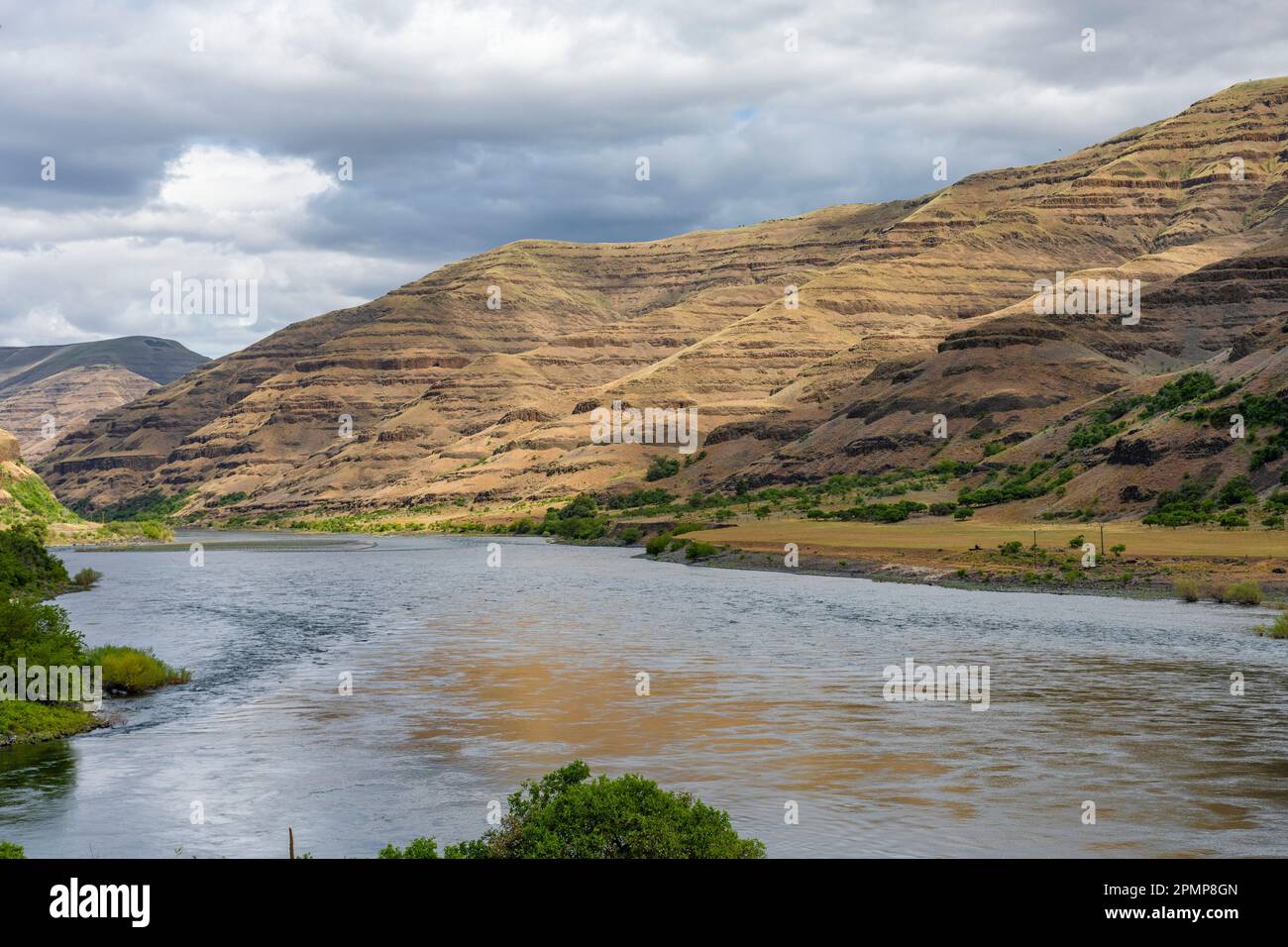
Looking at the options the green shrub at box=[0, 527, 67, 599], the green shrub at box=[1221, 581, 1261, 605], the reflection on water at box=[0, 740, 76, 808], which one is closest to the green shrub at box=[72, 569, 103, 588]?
the green shrub at box=[0, 527, 67, 599]

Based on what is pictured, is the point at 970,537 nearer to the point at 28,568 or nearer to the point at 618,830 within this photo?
the point at 28,568

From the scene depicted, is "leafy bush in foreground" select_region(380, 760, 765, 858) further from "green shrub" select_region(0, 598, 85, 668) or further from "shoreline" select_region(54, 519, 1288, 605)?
"shoreline" select_region(54, 519, 1288, 605)

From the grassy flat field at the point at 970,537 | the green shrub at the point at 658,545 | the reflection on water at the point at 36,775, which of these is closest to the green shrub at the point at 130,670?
the reflection on water at the point at 36,775

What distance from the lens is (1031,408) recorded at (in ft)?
469

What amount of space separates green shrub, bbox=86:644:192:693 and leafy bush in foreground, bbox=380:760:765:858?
23.9m

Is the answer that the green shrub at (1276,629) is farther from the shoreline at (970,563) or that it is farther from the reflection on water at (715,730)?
the shoreline at (970,563)

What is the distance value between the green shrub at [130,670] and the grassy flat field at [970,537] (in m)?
50.1

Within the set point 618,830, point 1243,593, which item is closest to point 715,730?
point 618,830

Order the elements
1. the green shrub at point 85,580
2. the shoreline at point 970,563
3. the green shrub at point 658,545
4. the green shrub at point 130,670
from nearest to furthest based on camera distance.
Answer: the green shrub at point 130,670, the shoreline at point 970,563, the green shrub at point 85,580, the green shrub at point 658,545

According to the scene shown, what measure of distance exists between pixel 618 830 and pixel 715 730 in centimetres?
1503

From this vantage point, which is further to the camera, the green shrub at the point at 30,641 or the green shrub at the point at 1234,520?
the green shrub at the point at 1234,520

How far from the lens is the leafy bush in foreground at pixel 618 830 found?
14203 mm

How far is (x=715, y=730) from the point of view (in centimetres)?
2927
